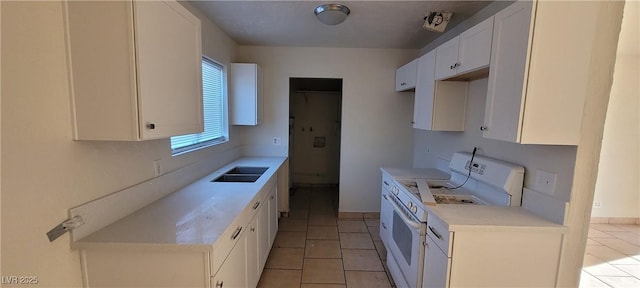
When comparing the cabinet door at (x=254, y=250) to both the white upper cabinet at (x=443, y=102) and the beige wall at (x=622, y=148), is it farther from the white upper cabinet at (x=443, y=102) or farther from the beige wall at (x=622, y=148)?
the beige wall at (x=622, y=148)

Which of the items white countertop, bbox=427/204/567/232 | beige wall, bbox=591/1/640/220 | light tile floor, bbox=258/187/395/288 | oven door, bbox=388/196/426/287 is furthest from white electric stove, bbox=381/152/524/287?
beige wall, bbox=591/1/640/220

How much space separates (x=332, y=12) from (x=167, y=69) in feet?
4.68

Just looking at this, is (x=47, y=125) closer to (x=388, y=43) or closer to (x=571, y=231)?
(x=571, y=231)

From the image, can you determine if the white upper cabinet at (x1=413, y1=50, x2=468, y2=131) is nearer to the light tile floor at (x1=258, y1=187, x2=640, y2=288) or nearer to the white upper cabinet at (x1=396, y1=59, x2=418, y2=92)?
the white upper cabinet at (x1=396, y1=59, x2=418, y2=92)

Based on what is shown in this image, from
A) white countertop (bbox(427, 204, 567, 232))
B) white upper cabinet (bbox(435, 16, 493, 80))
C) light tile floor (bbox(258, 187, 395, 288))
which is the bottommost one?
light tile floor (bbox(258, 187, 395, 288))

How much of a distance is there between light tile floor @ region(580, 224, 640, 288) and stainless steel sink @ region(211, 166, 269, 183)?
319 centimetres

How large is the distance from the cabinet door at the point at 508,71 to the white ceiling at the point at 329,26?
75cm

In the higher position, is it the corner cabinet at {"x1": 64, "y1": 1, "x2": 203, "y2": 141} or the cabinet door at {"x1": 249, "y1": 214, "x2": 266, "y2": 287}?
the corner cabinet at {"x1": 64, "y1": 1, "x2": 203, "y2": 141}

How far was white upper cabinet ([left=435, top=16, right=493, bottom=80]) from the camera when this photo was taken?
1.70 meters

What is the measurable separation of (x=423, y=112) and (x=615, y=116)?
312cm

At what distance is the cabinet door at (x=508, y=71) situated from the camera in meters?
1.40

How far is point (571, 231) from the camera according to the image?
1.44 metres

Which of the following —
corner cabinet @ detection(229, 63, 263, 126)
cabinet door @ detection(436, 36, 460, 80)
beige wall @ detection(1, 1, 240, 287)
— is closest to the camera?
beige wall @ detection(1, 1, 240, 287)

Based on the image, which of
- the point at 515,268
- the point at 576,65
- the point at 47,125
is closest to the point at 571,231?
the point at 515,268
